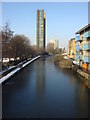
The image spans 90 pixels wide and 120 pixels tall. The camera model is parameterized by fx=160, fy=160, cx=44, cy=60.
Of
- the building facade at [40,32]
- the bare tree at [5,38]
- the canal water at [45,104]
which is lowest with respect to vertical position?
the canal water at [45,104]

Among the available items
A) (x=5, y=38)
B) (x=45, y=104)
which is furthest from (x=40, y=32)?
(x=45, y=104)

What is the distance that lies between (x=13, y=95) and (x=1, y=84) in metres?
2.47

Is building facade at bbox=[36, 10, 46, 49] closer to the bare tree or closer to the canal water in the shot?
the bare tree

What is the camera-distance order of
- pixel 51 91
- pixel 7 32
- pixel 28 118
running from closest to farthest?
1. pixel 28 118
2. pixel 51 91
3. pixel 7 32

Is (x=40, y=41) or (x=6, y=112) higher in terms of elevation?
(x=40, y=41)

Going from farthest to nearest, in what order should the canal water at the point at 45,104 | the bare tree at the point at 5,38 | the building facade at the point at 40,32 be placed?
the building facade at the point at 40,32 → the bare tree at the point at 5,38 → the canal water at the point at 45,104

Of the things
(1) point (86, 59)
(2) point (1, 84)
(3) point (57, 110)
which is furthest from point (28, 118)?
(1) point (86, 59)

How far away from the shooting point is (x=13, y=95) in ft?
30.0

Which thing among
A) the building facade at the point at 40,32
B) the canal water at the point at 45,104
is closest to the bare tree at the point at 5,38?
the canal water at the point at 45,104

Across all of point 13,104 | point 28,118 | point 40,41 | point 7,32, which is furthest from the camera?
point 40,41

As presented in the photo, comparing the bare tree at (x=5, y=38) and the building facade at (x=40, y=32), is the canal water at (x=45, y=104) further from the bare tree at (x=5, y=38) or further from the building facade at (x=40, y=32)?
the building facade at (x=40, y=32)

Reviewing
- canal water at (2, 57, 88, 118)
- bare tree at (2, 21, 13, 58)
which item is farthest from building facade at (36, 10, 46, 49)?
canal water at (2, 57, 88, 118)

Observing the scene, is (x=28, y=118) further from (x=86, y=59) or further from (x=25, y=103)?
(x=86, y=59)

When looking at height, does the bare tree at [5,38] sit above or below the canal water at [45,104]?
above
